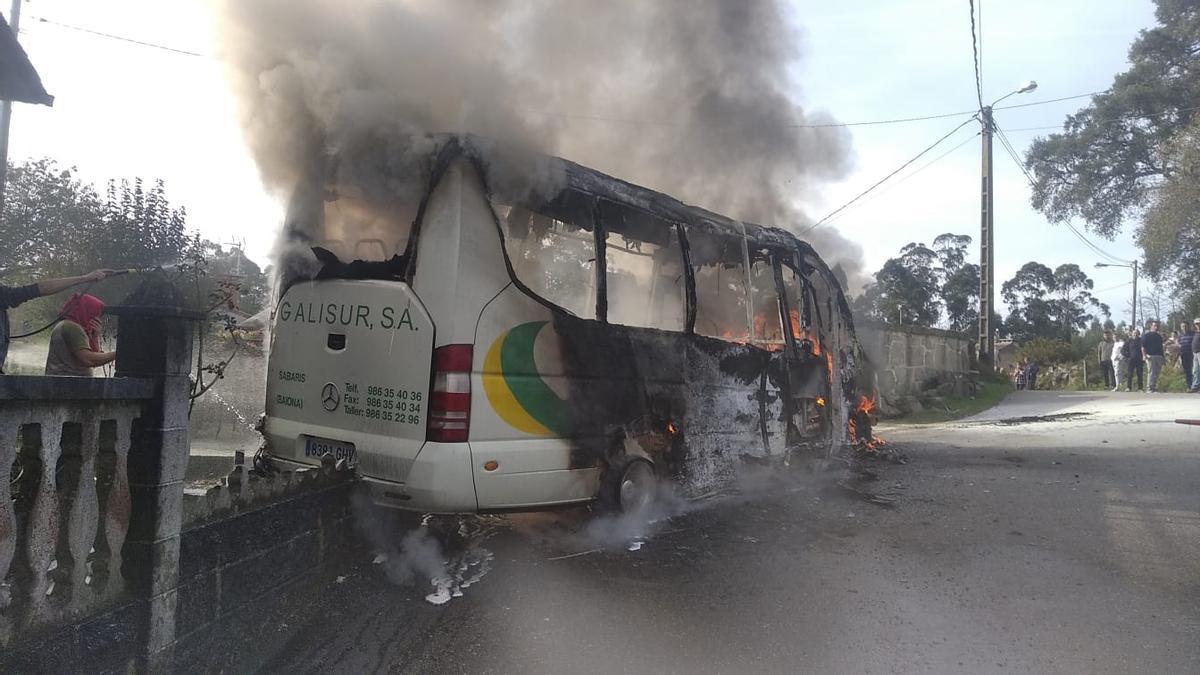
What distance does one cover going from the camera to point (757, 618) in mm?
3771

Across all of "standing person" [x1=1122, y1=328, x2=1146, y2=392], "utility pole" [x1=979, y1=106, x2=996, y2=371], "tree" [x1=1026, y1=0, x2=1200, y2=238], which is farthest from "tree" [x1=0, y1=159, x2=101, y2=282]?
"tree" [x1=1026, y1=0, x2=1200, y2=238]

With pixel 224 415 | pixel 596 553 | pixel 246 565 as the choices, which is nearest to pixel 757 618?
pixel 596 553

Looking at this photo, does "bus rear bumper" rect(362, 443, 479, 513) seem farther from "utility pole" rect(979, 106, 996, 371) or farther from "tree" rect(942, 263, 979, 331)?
"tree" rect(942, 263, 979, 331)

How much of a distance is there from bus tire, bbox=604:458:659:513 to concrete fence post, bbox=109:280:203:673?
2.66 metres

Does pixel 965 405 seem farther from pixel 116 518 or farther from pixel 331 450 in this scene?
pixel 116 518

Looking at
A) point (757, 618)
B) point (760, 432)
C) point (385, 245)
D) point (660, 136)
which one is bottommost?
point (757, 618)

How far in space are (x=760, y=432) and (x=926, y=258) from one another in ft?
161

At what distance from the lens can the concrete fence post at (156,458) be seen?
260 cm

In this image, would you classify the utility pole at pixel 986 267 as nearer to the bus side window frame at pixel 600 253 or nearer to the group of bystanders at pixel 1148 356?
the group of bystanders at pixel 1148 356

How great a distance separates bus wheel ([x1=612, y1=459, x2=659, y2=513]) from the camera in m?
4.83

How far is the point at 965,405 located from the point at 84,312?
16.1 m

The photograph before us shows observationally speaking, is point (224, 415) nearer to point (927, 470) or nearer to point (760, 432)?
point (760, 432)

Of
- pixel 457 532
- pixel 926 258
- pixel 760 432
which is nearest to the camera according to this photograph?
pixel 457 532

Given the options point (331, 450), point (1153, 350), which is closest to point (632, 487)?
point (331, 450)
